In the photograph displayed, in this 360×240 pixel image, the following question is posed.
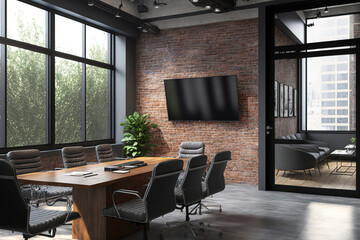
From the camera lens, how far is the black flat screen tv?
792 cm

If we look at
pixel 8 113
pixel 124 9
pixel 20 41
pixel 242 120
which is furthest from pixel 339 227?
pixel 124 9

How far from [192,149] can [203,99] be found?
6.30 ft

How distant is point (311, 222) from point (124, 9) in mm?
6270

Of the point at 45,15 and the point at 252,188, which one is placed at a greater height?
the point at 45,15

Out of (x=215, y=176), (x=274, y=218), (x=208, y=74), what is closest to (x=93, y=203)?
(x=215, y=176)

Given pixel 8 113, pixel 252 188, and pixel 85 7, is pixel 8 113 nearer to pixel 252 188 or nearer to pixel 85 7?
pixel 85 7

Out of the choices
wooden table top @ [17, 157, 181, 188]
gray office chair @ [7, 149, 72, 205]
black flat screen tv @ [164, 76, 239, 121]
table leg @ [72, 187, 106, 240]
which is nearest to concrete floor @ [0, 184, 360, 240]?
table leg @ [72, 187, 106, 240]

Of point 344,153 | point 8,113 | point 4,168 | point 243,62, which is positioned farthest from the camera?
point 243,62

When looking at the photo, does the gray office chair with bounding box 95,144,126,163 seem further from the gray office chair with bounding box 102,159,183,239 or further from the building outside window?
the building outside window

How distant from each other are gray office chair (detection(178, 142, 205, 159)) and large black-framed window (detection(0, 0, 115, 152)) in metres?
2.45

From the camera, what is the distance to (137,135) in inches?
342

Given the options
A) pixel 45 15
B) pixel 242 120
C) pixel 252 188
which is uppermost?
pixel 45 15

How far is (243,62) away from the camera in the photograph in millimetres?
7879

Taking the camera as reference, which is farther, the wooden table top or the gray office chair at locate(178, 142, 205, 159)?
the gray office chair at locate(178, 142, 205, 159)
